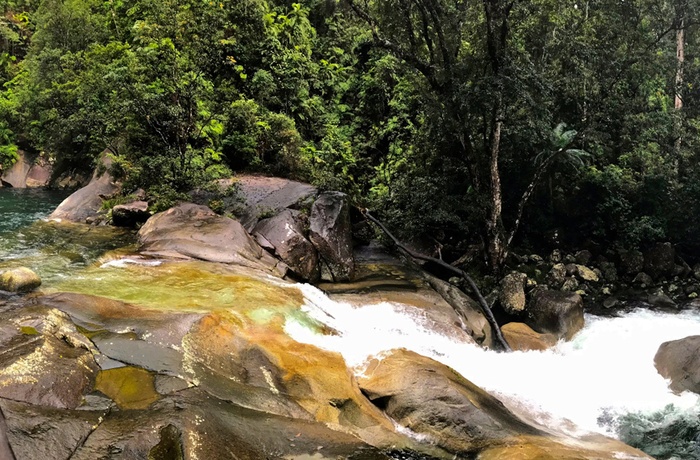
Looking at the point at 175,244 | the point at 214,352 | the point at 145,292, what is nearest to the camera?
the point at 214,352

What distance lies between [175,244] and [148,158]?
5727 mm

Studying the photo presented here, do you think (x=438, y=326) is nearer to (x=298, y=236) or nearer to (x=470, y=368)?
(x=470, y=368)

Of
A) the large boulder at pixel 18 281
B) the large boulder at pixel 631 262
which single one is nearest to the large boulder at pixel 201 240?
the large boulder at pixel 18 281

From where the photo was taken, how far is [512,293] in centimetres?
1500

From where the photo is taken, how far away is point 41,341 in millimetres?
5641

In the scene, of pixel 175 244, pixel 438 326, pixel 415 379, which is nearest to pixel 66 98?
pixel 175 244

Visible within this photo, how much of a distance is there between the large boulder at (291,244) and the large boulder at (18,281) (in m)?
6.29

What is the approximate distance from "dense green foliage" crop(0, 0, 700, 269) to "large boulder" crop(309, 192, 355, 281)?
2565 mm

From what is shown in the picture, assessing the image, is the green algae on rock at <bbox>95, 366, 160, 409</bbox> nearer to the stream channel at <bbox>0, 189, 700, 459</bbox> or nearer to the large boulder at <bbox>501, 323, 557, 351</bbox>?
the stream channel at <bbox>0, 189, 700, 459</bbox>

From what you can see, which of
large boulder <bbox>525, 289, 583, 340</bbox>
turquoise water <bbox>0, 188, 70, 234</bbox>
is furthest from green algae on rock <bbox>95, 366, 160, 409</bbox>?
turquoise water <bbox>0, 188, 70, 234</bbox>

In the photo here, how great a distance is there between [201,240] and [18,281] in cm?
491

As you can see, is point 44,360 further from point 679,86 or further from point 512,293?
point 679,86

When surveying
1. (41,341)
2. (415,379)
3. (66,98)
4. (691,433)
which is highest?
(66,98)

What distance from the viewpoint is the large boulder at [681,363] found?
9.58 meters
